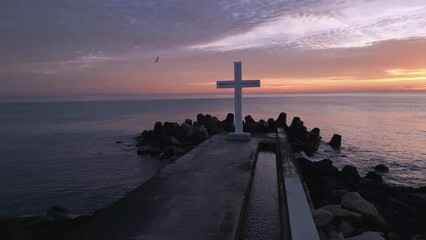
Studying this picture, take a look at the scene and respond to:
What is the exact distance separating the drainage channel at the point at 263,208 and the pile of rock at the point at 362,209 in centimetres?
85

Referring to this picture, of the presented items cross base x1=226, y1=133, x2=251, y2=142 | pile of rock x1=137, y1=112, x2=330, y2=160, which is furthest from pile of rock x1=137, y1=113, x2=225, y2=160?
cross base x1=226, y1=133, x2=251, y2=142

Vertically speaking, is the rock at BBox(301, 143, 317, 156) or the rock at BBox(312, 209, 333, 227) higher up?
the rock at BBox(312, 209, 333, 227)

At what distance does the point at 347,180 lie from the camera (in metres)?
11.0

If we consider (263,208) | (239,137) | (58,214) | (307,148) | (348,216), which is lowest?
(307,148)

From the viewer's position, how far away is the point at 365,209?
22.0ft

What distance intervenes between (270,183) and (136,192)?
3.13m

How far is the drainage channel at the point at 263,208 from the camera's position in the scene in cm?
502

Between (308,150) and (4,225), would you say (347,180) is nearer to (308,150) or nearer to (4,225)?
(308,150)

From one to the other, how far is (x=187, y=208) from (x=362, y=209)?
362 cm

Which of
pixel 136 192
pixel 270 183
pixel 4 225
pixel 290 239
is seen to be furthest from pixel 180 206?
pixel 4 225

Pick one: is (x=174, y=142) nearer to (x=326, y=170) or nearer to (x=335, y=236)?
(x=326, y=170)

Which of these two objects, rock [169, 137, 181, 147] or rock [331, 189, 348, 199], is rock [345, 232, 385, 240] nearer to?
rock [331, 189, 348, 199]

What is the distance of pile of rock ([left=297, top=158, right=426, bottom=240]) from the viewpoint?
612 centimetres

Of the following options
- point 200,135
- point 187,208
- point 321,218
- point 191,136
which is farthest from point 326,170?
point 191,136
